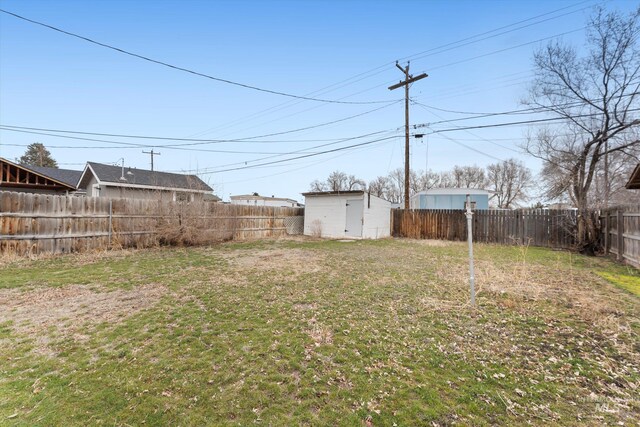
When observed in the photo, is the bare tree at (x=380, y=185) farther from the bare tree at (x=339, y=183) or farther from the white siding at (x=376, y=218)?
the white siding at (x=376, y=218)

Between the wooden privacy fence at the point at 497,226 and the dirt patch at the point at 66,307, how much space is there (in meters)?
12.0

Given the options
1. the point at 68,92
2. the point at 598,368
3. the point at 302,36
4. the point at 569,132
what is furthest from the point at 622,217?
the point at 68,92

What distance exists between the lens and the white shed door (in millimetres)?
14234

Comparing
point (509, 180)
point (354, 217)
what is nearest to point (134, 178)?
point (354, 217)

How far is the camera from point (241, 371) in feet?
8.02

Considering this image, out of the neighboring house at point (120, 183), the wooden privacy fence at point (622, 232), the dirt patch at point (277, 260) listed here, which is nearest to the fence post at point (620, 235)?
the wooden privacy fence at point (622, 232)

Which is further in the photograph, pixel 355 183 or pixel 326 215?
pixel 355 183

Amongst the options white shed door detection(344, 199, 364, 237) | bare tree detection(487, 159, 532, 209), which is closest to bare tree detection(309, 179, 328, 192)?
bare tree detection(487, 159, 532, 209)

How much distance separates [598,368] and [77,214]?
1184 centimetres

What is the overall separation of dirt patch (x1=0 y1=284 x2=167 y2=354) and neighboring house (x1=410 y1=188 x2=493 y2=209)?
21.2m

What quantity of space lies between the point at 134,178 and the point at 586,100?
83.7ft

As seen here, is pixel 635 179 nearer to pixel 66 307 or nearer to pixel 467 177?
pixel 66 307

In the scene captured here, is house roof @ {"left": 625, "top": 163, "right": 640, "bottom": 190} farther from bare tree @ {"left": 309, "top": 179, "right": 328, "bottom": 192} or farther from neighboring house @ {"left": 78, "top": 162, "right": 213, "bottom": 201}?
bare tree @ {"left": 309, "top": 179, "right": 328, "bottom": 192}

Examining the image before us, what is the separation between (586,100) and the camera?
40.0ft
